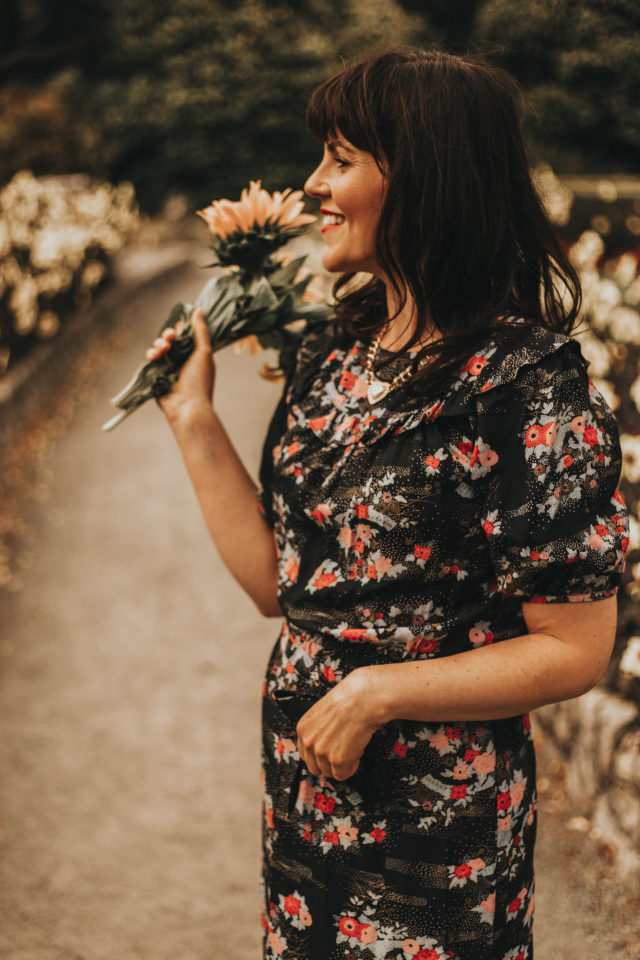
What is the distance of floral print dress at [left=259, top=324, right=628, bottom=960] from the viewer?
125 cm

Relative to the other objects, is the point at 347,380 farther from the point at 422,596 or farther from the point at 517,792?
the point at 517,792

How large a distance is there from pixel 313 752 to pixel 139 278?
36.6 ft

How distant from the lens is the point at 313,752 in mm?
1388

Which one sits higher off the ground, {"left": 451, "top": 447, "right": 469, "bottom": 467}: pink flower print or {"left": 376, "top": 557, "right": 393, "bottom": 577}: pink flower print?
{"left": 451, "top": 447, "right": 469, "bottom": 467}: pink flower print

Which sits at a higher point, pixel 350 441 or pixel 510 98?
pixel 510 98

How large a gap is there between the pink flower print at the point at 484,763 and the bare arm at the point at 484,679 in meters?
0.14

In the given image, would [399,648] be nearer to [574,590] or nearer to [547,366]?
[574,590]

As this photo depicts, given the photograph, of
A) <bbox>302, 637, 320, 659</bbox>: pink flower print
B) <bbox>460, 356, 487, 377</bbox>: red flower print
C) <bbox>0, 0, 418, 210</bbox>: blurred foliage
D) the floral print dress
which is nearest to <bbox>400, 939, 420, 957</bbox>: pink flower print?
the floral print dress

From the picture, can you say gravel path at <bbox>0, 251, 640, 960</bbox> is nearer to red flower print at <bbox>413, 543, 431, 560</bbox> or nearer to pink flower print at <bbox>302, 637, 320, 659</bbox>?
pink flower print at <bbox>302, 637, 320, 659</bbox>

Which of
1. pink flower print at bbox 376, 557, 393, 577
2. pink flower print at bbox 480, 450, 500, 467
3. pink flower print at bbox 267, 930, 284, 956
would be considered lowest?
pink flower print at bbox 267, 930, 284, 956

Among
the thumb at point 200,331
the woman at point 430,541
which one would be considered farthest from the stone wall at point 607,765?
the thumb at point 200,331

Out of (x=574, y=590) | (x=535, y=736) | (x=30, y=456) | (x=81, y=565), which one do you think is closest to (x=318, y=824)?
(x=574, y=590)

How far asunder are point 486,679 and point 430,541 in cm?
22

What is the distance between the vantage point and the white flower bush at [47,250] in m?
7.11
